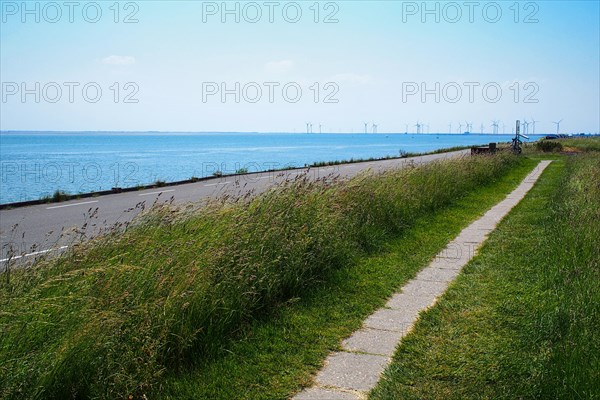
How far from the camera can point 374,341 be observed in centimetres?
540

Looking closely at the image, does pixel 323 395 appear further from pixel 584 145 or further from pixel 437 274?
pixel 584 145

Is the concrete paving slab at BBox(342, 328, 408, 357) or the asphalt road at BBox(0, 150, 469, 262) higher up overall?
the asphalt road at BBox(0, 150, 469, 262)

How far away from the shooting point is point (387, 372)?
4.68 meters

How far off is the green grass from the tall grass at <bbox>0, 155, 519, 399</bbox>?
1.63 metres

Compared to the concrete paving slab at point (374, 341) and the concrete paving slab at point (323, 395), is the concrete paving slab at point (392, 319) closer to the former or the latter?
the concrete paving slab at point (374, 341)

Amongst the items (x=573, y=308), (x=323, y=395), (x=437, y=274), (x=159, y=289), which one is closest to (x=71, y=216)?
(x=437, y=274)

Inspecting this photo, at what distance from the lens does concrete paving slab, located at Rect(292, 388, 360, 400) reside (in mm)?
4250

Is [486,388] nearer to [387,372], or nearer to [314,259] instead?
[387,372]

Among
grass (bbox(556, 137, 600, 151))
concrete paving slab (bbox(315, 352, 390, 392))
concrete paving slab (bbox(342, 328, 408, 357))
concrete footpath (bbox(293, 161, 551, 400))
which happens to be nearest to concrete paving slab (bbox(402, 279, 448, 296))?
concrete footpath (bbox(293, 161, 551, 400))

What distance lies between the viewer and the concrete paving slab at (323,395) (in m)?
4.25

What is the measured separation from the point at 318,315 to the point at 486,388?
6.93 feet

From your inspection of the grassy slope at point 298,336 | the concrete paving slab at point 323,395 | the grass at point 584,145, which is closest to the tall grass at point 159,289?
the grassy slope at point 298,336

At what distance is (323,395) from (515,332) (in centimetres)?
A: 223

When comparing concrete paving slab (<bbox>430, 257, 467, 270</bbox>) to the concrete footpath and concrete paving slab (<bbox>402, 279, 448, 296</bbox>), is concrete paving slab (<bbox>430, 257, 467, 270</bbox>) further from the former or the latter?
concrete paving slab (<bbox>402, 279, 448, 296</bbox>)
